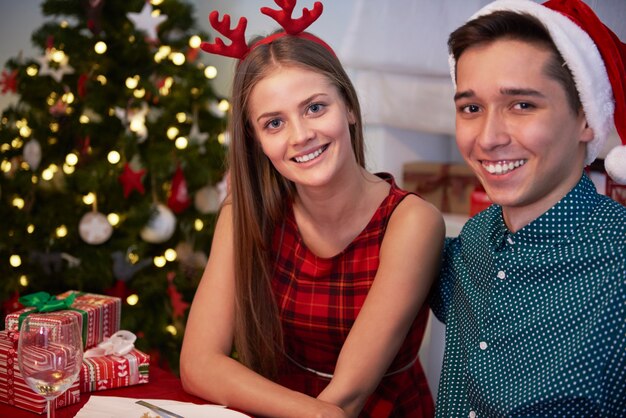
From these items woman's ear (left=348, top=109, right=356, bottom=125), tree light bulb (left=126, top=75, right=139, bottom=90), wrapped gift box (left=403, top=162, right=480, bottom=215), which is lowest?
wrapped gift box (left=403, top=162, right=480, bottom=215)

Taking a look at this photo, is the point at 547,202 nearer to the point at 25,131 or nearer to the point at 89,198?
the point at 89,198

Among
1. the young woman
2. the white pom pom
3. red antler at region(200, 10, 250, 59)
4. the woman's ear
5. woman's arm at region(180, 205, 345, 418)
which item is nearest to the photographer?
the white pom pom

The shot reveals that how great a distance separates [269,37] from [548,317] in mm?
995

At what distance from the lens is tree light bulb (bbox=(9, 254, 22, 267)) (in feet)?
11.2

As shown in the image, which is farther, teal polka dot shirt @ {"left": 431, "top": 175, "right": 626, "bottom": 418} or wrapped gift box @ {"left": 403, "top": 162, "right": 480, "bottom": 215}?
wrapped gift box @ {"left": 403, "top": 162, "right": 480, "bottom": 215}

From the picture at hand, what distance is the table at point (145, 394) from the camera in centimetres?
141

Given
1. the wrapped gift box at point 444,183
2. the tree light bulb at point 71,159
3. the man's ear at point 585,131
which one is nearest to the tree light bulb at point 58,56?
the tree light bulb at point 71,159

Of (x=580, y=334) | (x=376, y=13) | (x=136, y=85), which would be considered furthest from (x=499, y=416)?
(x=136, y=85)

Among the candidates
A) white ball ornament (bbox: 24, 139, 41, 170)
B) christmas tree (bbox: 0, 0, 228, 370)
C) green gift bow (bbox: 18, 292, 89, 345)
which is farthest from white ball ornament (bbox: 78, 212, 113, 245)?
green gift bow (bbox: 18, 292, 89, 345)

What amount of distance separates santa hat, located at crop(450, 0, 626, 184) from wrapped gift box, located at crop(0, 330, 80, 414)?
112cm

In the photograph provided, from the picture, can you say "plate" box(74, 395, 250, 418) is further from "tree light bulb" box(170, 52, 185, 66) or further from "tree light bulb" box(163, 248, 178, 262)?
"tree light bulb" box(170, 52, 185, 66)

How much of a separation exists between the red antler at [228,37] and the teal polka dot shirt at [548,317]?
0.77 meters

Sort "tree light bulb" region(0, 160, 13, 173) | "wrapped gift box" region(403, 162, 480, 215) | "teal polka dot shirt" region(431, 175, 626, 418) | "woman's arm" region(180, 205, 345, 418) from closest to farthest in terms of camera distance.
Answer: "teal polka dot shirt" region(431, 175, 626, 418)
"woman's arm" region(180, 205, 345, 418)
"wrapped gift box" region(403, 162, 480, 215)
"tree light bulb" region(0, 160, 13, 173)

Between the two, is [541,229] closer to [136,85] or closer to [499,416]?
[499,416]
